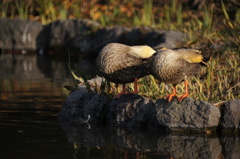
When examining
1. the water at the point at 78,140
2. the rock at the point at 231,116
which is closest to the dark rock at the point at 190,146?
the water at the point at 78,140

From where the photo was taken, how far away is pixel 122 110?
7684 millimetres

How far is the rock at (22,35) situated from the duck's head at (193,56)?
13342 mm

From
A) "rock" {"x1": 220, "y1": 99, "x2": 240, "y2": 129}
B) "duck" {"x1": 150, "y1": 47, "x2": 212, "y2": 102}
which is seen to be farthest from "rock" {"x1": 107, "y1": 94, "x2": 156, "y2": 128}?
"rock" {"x1": 220, "y1": 99, "x2": 240, "y2": 129}

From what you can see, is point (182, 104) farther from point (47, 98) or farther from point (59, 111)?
point (47, 98)

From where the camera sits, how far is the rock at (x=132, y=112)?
7582mm

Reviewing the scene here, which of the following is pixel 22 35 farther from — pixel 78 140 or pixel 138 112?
pixel 78 140

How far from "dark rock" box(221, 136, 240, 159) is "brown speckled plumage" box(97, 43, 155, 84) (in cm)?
144

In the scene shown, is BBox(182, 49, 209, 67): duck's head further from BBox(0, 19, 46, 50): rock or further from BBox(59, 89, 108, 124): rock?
BBox(0, 19, 46, 50): rock

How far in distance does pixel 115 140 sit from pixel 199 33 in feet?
23.3

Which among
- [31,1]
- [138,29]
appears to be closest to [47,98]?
[138,29]

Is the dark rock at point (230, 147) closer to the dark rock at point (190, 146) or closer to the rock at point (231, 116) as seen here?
the dark rock at point (190, 146)

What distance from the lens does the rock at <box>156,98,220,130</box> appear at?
7.13 m

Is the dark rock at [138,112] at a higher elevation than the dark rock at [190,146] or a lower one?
higher

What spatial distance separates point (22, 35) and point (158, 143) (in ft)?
47.2
